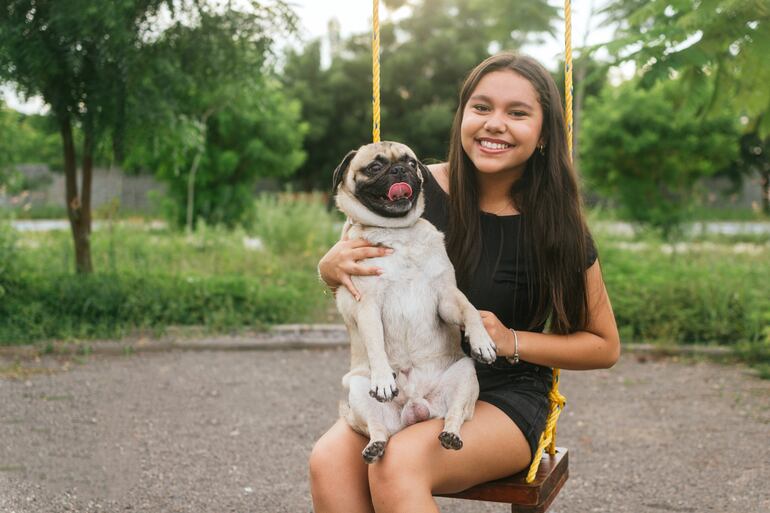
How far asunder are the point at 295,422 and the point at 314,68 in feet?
85.2

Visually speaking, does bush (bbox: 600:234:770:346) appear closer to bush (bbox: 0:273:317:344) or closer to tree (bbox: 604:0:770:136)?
tree (bbox: 604:0:770:136)

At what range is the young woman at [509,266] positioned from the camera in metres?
2.67

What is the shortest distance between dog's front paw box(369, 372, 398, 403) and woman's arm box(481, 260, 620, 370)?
17.1 inches

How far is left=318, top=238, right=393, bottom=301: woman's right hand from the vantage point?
2.76 m

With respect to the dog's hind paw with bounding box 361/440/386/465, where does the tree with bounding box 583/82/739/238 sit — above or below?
above

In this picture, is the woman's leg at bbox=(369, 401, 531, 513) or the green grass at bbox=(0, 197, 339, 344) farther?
the green grass at bbox=(0, 197, 339, 344)

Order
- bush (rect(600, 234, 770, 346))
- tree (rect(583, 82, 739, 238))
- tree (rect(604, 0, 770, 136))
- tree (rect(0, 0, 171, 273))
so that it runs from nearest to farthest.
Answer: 1. tree (rect(604, 0, 770, 136))
2. tree (rect(0, 0, 171, 273))
3. bush (rect(600, 234, 770, 346))
4. tree (rect(583, 82, 739, 238))

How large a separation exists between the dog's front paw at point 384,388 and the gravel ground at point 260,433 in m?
2.07

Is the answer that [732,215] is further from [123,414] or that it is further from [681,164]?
[123,414]

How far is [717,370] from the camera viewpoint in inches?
281

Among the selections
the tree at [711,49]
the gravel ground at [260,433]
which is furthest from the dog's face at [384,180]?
the tree at [711,49]

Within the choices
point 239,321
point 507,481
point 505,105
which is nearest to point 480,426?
point 507,481

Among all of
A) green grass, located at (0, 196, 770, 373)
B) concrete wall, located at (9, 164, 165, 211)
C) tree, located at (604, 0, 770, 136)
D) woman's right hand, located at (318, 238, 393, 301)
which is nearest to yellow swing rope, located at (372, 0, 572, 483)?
woman's right hand, located at (318, 238, 393, 301)

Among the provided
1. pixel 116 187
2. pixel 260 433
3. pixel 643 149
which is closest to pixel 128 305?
pixel 260 433
